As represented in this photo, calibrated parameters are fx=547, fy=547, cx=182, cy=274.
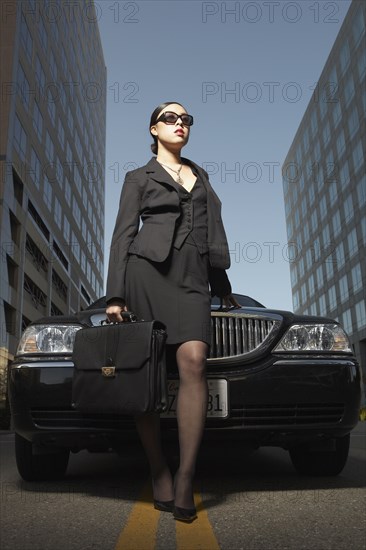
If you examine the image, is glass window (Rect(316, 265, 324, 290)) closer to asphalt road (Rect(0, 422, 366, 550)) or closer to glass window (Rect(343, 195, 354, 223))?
glass window (Rect(343, 195, 354, 223))

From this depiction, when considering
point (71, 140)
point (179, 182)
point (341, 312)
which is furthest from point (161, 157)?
point (71, 140)

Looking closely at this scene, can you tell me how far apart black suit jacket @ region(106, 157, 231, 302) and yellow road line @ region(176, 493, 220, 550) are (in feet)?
3.41

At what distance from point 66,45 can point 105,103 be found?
3322 centimetres

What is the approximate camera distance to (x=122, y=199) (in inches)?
112

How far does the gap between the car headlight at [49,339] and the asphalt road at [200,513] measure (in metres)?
0.71

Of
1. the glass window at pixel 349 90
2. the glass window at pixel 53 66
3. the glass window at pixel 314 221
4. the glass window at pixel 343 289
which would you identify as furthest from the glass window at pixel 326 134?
the glass window at pixel 53 66

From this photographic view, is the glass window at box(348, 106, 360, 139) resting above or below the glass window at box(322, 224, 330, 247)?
above

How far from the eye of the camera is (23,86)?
121ft

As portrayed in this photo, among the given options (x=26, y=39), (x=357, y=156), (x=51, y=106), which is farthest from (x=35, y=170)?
(x=357, y=156)

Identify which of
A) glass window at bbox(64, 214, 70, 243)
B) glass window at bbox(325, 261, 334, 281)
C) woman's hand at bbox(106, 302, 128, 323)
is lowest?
woman's hand at bbox(106, 302, 128, 323)

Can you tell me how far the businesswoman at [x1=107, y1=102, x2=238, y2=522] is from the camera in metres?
2.50

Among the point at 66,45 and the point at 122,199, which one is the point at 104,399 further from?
the point at 66,45

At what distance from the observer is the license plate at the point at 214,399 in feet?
9.14

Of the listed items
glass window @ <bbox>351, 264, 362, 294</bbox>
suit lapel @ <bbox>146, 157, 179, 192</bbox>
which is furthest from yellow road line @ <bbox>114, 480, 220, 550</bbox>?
glass window @ <bbox>351, 264, 362, 294</bbox>
